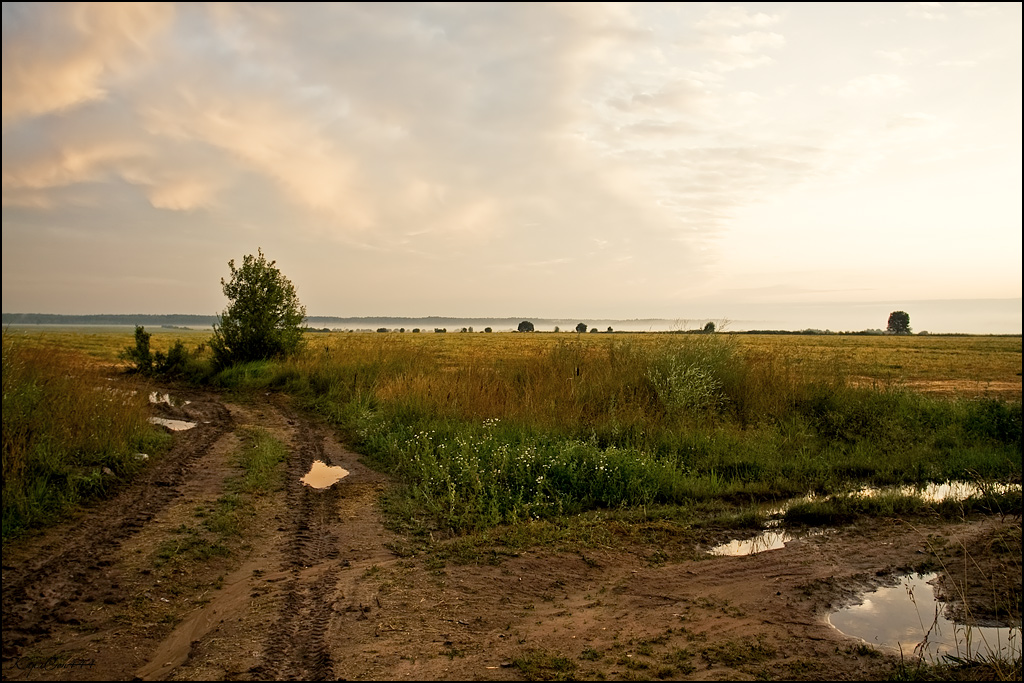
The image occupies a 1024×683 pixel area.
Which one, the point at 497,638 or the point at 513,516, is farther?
the point at 513,516

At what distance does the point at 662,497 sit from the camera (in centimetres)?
792

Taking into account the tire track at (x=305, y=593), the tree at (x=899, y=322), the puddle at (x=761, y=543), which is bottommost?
the puddle at (x=761, y=543)

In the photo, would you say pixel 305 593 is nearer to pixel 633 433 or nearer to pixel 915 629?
pixel 915 629

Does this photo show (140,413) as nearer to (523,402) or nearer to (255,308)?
(523,402)

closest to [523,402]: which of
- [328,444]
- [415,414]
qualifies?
[415,414]

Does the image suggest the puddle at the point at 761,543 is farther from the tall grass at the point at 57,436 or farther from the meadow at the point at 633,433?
the tall grass at the point at 57,436

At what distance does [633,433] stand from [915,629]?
5.56m

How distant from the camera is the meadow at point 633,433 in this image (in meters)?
7.56

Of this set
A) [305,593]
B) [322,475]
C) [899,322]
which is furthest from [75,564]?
[899,322]

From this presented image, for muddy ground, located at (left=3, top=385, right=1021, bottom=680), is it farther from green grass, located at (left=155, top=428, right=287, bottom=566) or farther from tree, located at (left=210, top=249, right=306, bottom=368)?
tree, located at (left=210, top=249, right=306, bottom=368)

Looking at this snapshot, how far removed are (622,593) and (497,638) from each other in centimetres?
135

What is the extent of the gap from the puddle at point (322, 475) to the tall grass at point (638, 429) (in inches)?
29.2

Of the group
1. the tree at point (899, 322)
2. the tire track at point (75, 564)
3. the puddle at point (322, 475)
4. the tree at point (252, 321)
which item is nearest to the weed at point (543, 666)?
the tire track at point (75, 564)

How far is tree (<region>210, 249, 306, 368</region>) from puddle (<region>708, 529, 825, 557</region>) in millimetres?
17482
